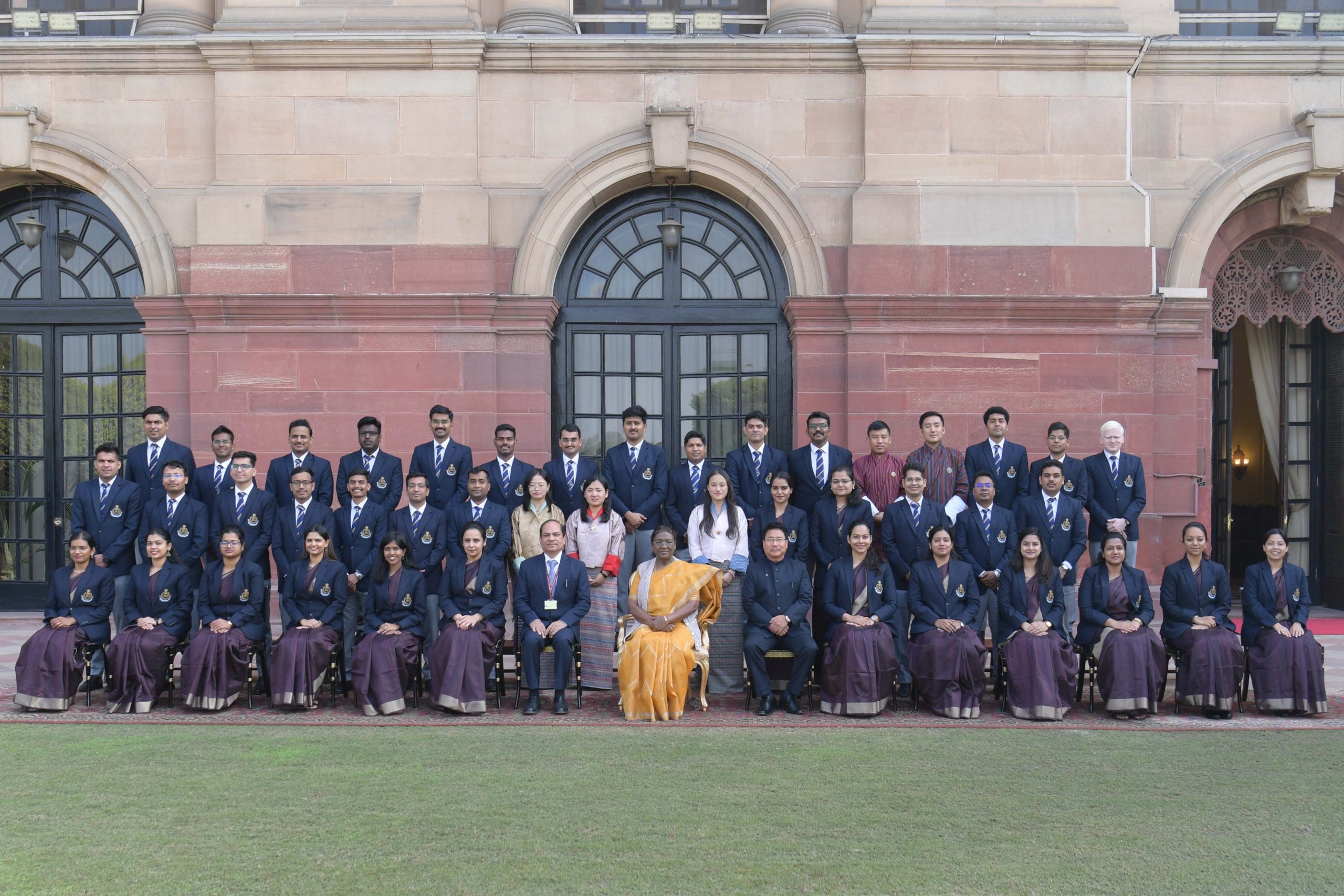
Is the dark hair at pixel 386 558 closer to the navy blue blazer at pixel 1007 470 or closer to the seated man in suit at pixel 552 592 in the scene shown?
the seated man in suit at pixel 552 592

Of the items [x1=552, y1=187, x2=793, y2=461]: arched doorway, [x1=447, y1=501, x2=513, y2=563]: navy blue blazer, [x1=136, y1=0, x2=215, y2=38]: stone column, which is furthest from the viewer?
[x1=552, y1=187, x2=793, y2=461]: arched doorway

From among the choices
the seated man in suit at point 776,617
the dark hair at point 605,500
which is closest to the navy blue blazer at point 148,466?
the dark hair at point 605,500

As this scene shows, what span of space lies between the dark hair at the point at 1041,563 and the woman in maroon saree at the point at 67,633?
6.32 meters

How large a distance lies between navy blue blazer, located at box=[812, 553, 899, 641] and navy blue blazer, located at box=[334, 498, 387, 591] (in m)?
3.20

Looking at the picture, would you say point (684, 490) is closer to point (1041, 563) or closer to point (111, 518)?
point (1041, 563)

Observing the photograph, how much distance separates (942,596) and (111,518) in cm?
599

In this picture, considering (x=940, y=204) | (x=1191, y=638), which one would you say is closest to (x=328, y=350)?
→ (x=940, y=204)

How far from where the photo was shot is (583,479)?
29.8 ft

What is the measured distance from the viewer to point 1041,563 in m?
8.00

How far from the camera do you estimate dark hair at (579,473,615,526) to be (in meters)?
8.55

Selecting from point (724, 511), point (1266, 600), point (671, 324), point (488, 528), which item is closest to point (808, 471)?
point (724, 511)

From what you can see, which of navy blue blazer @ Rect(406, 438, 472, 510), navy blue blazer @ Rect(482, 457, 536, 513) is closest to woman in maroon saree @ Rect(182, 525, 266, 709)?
navy blue blazer @ Rect(406, 438, 472, 510)

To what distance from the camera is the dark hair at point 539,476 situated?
868 centimetres

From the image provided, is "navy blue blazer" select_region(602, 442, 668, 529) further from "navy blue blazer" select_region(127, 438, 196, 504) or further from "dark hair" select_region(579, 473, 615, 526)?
"navy blue blazer" select_region(127, 438, 196, 504)
